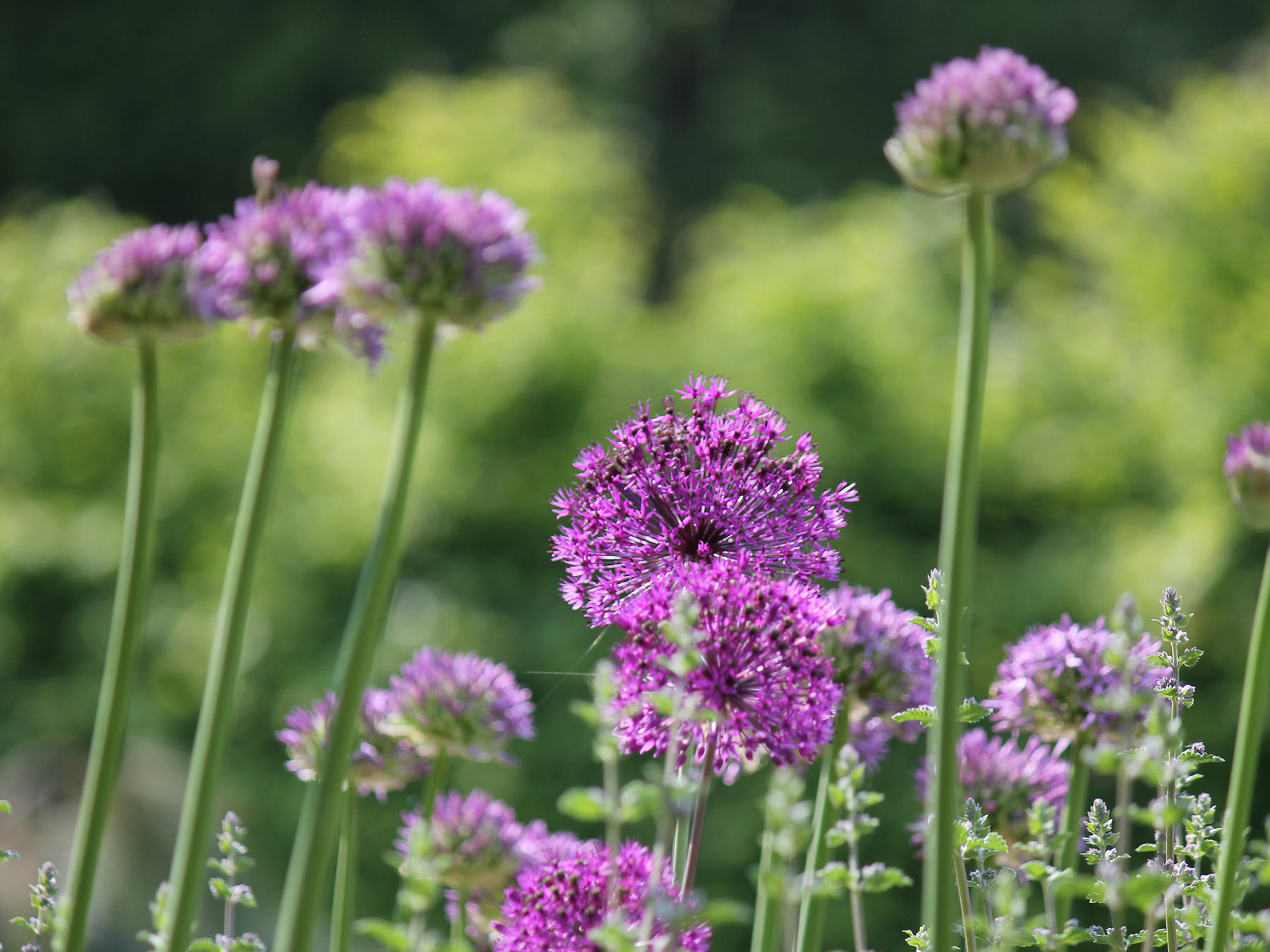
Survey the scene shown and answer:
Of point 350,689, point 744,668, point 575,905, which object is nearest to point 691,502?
point 744,668

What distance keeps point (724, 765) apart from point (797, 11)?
1029 centimetres

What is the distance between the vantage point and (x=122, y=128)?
29.5 ft

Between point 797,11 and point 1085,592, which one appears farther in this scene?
point 797,11

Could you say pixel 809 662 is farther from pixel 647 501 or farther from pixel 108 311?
pixel 108 311

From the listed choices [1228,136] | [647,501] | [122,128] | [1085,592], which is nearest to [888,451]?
[1085,592]

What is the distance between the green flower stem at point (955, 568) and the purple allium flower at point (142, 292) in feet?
0.84

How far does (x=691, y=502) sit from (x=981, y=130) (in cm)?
29

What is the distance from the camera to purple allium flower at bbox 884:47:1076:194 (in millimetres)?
449

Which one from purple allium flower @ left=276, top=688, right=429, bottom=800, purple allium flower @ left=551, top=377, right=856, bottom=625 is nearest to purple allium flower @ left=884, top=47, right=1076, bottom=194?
purple allium flower @ left=551, top=377, right=856, bottom=625

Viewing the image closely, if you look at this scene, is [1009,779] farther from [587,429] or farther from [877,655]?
[587,429]

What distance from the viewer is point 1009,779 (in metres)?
0.81

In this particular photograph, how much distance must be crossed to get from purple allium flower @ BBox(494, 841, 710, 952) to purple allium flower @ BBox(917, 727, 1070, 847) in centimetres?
26

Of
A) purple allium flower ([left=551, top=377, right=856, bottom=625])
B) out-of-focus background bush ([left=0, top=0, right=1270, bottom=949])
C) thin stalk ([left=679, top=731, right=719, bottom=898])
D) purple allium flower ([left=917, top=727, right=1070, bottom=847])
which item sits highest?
out-of-focus background bush ([left=0, top=0, right=1270, bottom=949])

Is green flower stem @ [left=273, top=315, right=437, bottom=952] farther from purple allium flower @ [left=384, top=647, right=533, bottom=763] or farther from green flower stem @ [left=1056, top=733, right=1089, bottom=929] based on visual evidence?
green flower stem @ [left=1056, top=733, right=1089, bottom=929]
